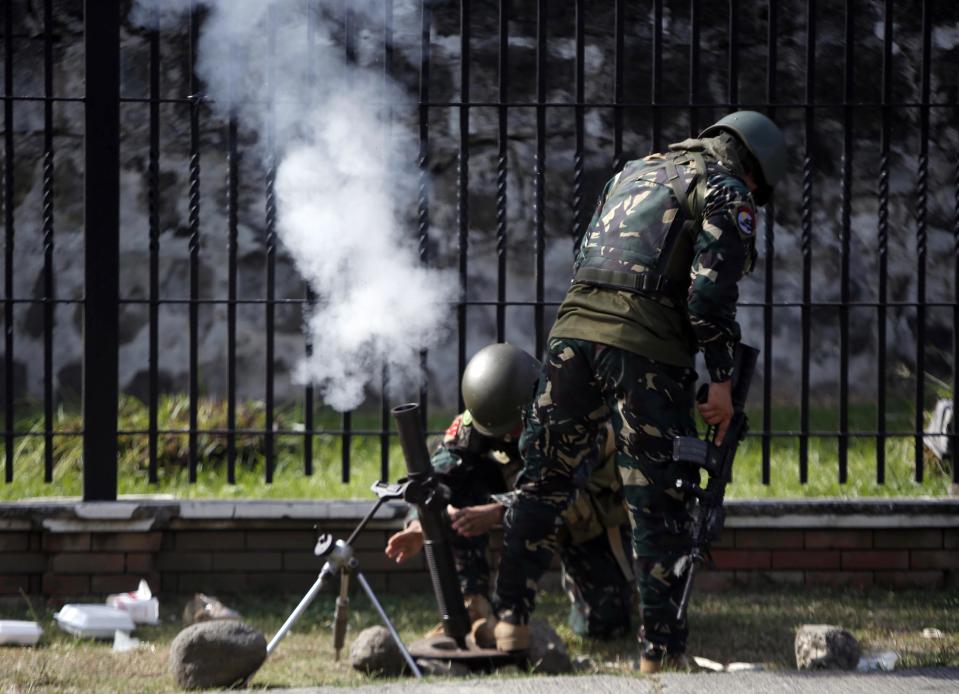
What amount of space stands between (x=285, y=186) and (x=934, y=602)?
10.8ft

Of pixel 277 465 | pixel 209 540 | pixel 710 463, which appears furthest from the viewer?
pixel 277 465

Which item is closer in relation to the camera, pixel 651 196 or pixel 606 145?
pixel 651 196

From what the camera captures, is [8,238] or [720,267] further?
[8,238]

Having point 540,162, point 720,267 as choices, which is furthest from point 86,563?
point 720,267

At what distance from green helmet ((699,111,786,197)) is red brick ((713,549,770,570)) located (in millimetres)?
1869

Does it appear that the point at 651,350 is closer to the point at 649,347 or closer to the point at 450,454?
the point at 649,347

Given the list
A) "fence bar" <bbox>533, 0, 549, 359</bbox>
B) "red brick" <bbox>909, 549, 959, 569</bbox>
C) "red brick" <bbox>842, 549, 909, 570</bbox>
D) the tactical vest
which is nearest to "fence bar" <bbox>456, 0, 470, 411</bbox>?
"fence bar" <bbox>533, 0, 549, 359</bbox>

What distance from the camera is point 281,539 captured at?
18.2ft

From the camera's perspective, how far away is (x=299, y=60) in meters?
6.48

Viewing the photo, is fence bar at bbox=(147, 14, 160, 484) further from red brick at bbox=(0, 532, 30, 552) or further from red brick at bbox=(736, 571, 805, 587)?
red brick at bbox=(736, 571, 805, 587)

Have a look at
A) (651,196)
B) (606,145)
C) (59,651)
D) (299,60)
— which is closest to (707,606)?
(651,196)

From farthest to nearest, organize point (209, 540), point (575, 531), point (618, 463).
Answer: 1. point (209, 540)
2. point (575, 531)
3. point (618, 463)

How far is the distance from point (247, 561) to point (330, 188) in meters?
1.70

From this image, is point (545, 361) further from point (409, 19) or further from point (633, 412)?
point (409, 19)
